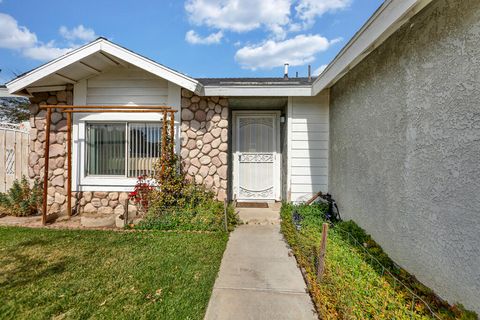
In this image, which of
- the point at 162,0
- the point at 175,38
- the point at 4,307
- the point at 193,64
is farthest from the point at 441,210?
the point at 193,64

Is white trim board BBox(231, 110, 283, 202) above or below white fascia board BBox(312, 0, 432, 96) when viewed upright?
below

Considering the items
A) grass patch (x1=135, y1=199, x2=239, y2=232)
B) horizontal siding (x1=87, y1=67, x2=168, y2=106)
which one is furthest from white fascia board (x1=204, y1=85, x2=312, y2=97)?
grass patch (x1=135, y1=199, x2=239, y2=232)

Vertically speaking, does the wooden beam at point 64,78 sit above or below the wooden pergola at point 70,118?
above

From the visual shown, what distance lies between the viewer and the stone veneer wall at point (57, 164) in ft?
18.6

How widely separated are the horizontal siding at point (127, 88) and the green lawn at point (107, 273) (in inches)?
120

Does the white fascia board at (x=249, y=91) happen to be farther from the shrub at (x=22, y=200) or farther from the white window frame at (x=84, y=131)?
the shrub at (x=22, y=200)

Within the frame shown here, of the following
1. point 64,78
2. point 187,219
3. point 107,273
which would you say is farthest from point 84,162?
point 107,273

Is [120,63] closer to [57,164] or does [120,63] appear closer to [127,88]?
[127,88]

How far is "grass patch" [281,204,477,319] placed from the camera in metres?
2.26

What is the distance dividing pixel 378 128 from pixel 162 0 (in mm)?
6364

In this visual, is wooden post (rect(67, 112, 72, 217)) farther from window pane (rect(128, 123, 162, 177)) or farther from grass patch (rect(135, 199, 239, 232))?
grass patch (rect(135, 199, 239, 232))

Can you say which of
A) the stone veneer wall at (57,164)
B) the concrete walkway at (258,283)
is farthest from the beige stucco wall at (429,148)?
the stone veneer wall at (57,164)

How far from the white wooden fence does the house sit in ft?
3.04

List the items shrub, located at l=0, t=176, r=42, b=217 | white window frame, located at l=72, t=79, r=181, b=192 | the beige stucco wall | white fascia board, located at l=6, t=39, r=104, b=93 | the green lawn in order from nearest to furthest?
the beige stucco wall < the green lawn < white fascia board, located at l=6, t=39, r=104, b=93 < shrub, located at l=0, t=176, r=42, b=217 < white window frame, located at l=72, t=79, r=181, b=192
